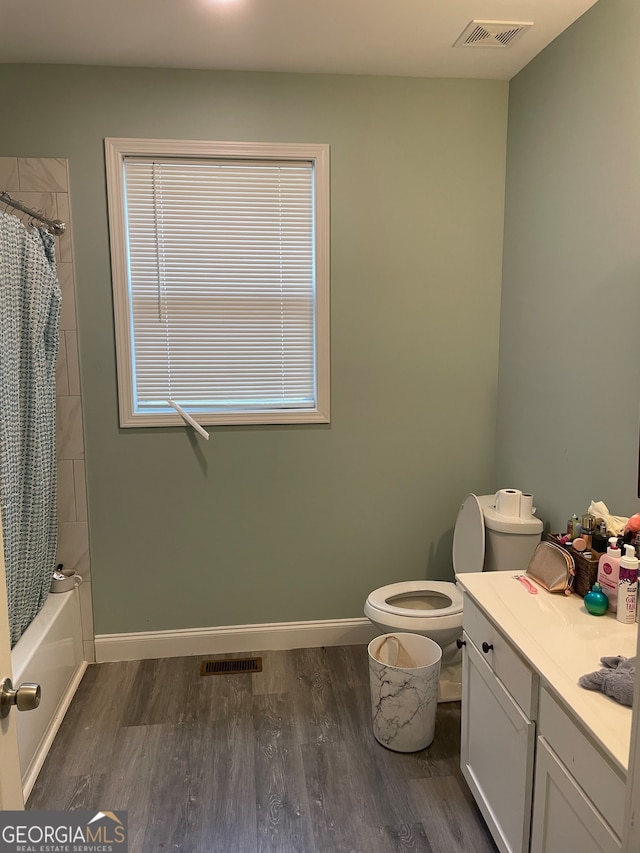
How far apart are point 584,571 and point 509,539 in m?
0.60

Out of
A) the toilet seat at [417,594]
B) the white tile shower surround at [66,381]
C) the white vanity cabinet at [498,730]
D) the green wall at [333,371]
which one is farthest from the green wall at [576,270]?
the white tile shower surround at [66,381]

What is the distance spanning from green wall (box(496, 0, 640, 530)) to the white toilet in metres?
0.17

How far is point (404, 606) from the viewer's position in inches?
100

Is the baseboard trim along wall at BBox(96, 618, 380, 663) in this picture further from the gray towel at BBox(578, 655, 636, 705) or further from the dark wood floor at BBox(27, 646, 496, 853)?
the gray towel at BBox(578, 655, 636, 705)

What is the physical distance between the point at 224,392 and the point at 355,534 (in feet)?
2.98

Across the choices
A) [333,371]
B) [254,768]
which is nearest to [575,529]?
[333,371]

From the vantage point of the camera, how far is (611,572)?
158cm

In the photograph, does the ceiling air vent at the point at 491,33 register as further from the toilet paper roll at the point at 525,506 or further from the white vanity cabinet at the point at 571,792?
the white vanity cabinet at the point at 571,792

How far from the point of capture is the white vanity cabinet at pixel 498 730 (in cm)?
142

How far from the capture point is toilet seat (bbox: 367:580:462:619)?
7.39 feet

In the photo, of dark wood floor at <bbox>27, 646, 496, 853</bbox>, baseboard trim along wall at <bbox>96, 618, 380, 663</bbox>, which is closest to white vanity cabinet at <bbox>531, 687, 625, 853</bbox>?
dark wood floor at <bbox>27, 646, 496, 853</bbox>

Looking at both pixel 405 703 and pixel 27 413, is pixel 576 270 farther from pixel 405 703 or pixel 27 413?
pixel 27 413

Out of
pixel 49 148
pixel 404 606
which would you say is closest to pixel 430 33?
pixel 49 148

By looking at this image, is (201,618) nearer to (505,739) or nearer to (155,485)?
(155,485)
